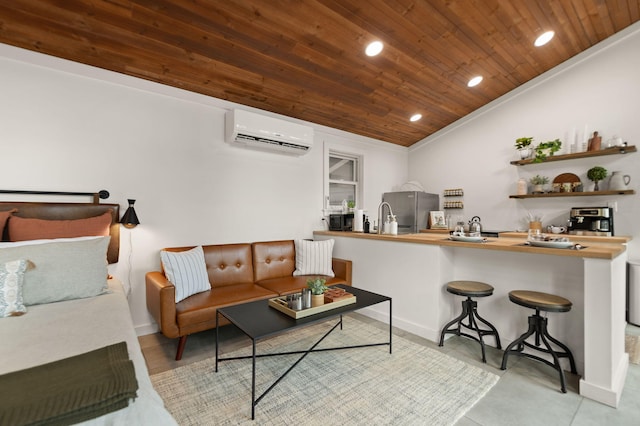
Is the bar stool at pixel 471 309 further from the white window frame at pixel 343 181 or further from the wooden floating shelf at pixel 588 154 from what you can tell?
the wooden floating shelf at pixel 588 154

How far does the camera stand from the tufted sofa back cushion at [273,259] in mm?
3463

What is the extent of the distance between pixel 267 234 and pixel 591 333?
3.17m

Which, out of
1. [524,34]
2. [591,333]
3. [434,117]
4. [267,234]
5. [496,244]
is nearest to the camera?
[591,333]

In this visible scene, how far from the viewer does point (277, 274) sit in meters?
3.59

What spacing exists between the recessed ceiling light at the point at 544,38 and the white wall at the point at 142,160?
10.4ft

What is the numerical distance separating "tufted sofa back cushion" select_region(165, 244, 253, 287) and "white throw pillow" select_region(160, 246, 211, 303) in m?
0.16

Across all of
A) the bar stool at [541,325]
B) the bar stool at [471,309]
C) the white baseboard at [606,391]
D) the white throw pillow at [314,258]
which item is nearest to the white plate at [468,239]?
the bar stool at [471,309]

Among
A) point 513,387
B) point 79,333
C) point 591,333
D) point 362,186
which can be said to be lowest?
point 513,387

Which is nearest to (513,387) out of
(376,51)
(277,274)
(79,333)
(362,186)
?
(277,274)

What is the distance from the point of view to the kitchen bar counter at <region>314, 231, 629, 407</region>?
6.19 feet

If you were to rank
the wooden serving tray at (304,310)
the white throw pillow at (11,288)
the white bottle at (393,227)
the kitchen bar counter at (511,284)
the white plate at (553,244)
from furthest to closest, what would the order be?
the white bottle at (393,227), the white plate at (553,244), the wooden serving tray at (304,310), the kitchen bar counter at (511,284), the white throw pillow at (11,288)

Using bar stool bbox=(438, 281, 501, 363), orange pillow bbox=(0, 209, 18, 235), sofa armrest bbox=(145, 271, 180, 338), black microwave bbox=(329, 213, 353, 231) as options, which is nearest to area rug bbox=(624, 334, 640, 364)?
bar stool bbox=(438, 281, 501, 363)

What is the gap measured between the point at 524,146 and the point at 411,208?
1.80m

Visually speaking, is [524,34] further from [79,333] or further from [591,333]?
[79,333]
